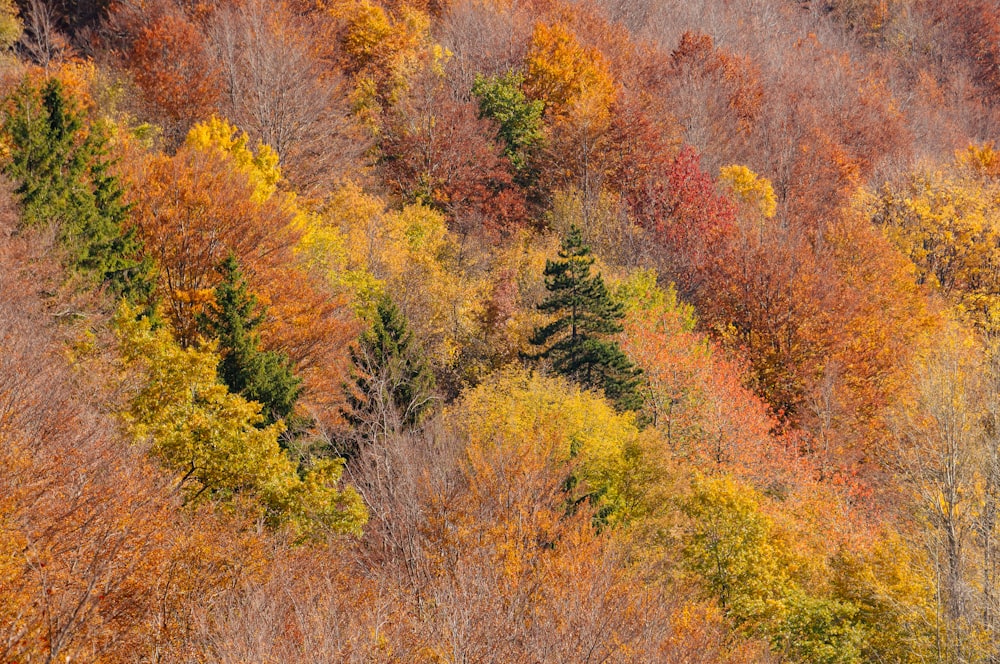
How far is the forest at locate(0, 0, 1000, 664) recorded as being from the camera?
13258 mm

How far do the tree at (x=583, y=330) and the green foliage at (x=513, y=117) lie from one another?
47.6ft

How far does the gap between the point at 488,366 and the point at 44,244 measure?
17.9 m

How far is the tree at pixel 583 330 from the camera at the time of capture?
103 feet

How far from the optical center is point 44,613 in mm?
9719

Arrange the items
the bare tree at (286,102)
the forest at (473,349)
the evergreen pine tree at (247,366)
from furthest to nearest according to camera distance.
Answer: the bare tree at (286,102), the evergreen pine tree at (247,366), the forest at (473,349)

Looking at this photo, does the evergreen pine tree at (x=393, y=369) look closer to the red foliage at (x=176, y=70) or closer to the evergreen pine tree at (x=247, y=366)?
the evergreen pine tree at (x=247, y=366)

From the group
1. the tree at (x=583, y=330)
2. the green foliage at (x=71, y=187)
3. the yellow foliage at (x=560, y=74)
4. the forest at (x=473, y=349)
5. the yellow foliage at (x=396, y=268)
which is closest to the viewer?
the forest at (x=473, y=349)

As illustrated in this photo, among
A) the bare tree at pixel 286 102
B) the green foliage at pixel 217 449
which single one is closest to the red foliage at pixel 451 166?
the bare tree at pixel 286 102

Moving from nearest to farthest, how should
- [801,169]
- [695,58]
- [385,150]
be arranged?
1. [385,150]
2. [801,169]
3. [695,58]

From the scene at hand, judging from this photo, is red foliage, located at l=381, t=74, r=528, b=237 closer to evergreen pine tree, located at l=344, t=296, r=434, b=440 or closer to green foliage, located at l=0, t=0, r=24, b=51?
evergreen pine tree, located at l=344, t=296, r=434, b=440

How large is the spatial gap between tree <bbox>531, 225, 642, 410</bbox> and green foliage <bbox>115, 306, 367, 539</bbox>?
53.6ft

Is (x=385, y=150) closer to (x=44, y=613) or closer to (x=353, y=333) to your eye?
(x=353, y=333)

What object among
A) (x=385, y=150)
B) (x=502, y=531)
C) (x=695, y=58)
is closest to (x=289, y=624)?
(x=502, y=531)

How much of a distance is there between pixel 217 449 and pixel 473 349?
2017 centimetres
